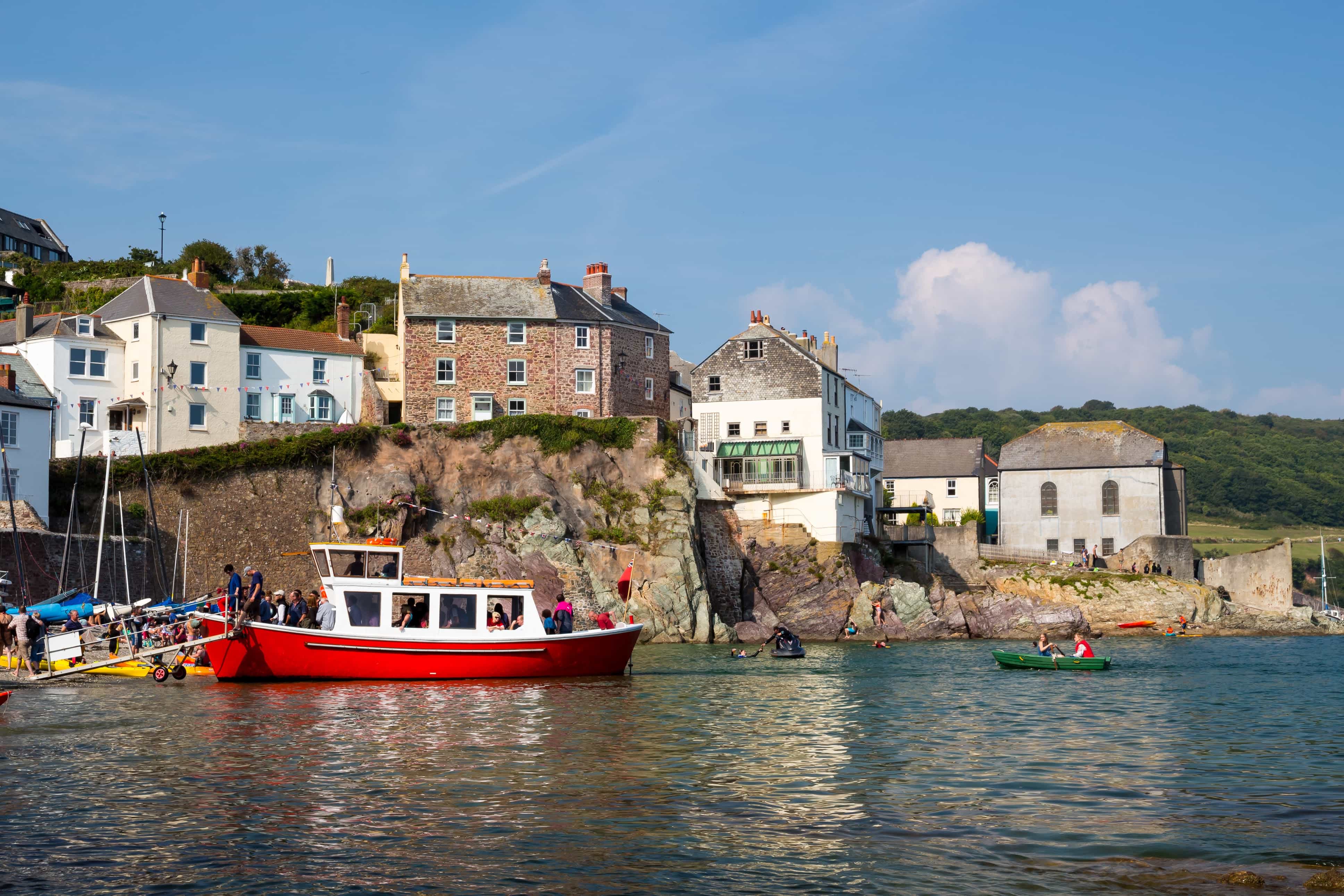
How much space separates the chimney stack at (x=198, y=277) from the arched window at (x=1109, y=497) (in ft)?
184

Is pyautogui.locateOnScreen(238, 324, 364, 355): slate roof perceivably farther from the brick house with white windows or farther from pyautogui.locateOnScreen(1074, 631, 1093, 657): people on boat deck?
pyautogui.locateOnScreen(1074, 631, 1093, 657): people on boat deck

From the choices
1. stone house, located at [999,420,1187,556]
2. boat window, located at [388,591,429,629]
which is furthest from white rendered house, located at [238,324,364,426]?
stone house, located at [999,420,1187,556]

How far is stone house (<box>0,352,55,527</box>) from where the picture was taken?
170 ft

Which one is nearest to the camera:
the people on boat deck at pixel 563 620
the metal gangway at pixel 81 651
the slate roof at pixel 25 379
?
the metal gangway at pixel 81 651

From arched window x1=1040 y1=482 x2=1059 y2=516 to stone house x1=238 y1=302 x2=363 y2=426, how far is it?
44.0 metres

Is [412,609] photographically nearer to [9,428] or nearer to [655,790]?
[655,790]

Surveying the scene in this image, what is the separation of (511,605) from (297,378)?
35522 millimetres

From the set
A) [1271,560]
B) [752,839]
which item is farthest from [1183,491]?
[752,839]

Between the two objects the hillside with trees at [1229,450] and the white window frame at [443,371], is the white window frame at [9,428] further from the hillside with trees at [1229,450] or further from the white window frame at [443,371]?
the hillside with trees at [1229,450]

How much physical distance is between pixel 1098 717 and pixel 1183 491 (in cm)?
5856

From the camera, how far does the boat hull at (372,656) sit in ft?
107

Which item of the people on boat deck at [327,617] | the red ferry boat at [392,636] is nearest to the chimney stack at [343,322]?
the red ferry boat at [392,636]

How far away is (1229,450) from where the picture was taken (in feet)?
454

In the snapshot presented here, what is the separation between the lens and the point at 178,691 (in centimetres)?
3203
